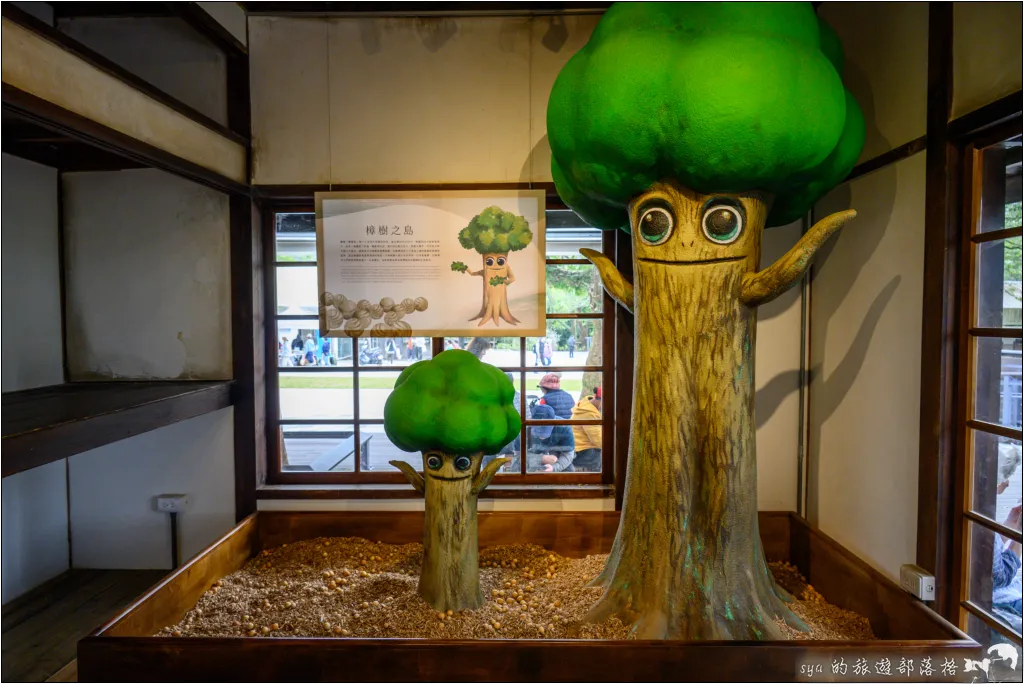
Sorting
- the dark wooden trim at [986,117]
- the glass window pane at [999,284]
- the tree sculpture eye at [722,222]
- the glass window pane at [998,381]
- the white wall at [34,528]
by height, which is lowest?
the white wall at [34,528]

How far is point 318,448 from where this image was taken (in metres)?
2.92

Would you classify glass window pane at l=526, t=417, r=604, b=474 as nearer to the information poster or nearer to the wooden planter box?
the information poster

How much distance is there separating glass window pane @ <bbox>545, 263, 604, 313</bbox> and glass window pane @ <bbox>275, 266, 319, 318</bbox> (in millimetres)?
1267

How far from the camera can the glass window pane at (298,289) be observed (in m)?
2.87

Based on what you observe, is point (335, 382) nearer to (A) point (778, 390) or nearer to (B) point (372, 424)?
(B) point (372, 424)

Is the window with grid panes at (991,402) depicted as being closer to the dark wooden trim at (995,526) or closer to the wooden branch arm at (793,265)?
the dark wooden trim at (995,526)

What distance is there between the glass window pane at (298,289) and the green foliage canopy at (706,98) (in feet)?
5.70

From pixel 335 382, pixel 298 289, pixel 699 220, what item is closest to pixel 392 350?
pixel 335 382

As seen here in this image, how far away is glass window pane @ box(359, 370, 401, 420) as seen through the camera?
289cm

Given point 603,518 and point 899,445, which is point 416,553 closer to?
point 603,518

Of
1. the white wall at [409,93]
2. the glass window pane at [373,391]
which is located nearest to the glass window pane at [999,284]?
the white wall at [409,93]

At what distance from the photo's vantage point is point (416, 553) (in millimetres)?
2611

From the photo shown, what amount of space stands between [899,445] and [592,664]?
141 centimetres

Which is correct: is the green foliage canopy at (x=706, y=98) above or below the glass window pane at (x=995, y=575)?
above
